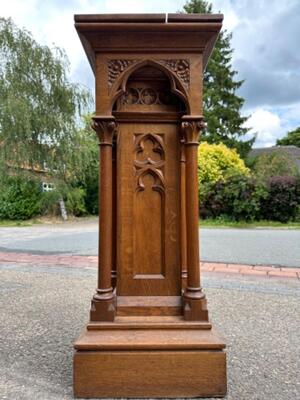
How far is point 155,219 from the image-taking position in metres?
2.15

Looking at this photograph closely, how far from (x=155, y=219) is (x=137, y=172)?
300 mm

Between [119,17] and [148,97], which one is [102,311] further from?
[119,17]

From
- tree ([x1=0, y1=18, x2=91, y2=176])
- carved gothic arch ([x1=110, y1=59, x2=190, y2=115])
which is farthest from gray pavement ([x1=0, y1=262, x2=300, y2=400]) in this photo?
tree ([x1=0, y1=18, x2=91, y2=176])

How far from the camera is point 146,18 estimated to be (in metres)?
1.84

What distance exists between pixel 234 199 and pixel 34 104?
9.27 metres

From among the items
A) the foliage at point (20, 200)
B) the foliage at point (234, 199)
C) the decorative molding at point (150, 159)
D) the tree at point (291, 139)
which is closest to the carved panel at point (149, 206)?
the decorative molding at point (150, 159)

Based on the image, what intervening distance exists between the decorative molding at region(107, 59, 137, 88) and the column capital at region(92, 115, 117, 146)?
190 mm

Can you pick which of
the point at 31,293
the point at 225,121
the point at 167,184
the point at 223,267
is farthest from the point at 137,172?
the point at 225,121

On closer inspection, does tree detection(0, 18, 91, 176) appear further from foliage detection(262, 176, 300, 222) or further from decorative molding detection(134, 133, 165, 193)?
decorative molding detection(134, 133, 165, 193)

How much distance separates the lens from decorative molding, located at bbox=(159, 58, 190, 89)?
1.97m

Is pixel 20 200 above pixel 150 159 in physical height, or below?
above

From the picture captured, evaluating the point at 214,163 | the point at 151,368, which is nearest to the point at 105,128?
the point at 151,368

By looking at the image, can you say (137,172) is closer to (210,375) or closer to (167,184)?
(167,184)

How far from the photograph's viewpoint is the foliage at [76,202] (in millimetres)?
17500
